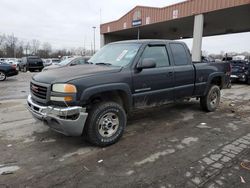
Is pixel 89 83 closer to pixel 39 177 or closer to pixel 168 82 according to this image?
pixel 39 177

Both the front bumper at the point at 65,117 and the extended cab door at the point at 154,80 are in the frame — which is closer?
the front bumper at the point at 65,117

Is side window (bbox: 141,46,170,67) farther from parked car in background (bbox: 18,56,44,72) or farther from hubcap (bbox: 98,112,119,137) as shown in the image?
parked car in background (bbox: 18,56,44,72)

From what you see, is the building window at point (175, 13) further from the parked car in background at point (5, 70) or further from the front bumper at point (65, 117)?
the front bumper at point (65, 117)

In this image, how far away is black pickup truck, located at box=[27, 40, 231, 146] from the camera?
11.5 feet

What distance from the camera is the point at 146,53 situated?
459cm

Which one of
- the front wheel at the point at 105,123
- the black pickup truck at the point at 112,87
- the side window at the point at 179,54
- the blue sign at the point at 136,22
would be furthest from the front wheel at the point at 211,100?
the blue sign at the point at 136,22

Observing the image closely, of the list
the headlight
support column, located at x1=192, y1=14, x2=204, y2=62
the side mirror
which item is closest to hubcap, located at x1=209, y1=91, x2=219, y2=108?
the side mirror

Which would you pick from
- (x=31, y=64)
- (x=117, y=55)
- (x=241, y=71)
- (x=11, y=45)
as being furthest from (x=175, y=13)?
(x=11, y=45)

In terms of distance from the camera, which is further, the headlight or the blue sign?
the blue sign

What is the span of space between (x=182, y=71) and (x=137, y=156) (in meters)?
2.57

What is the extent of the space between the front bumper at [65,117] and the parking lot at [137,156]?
1.54ft

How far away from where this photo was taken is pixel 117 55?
15.4ft

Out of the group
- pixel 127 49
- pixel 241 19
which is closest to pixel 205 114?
pixel 127 49

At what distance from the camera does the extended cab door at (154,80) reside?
14.2 feet
